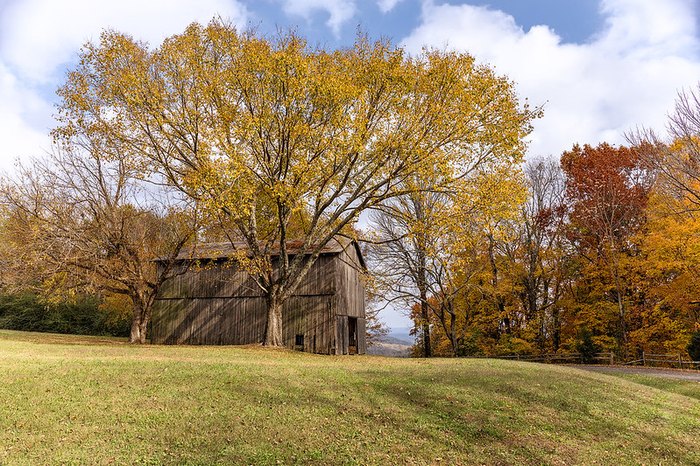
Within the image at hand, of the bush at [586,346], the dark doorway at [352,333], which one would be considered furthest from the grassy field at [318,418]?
the bush at [586,346]

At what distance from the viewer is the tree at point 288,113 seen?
2211cm

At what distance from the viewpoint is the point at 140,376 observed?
44.0 ft

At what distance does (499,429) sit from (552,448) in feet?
3.87

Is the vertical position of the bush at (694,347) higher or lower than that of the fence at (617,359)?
higher

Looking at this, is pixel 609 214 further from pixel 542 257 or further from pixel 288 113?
pixel 288 113

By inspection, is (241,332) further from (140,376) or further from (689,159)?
(689,159)

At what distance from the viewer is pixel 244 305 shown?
30.0 m

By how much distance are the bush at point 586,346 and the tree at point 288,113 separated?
19.5m

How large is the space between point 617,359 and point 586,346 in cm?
260

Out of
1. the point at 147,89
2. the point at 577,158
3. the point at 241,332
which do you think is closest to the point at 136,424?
the point at 147,89

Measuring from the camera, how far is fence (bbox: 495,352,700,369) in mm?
29289

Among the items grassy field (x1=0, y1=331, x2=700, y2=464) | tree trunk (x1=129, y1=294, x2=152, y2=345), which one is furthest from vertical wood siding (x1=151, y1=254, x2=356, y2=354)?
grassy field (x1=0, y1=331, x2=700, y2=464)

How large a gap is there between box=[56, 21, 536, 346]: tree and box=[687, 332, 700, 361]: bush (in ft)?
66.3

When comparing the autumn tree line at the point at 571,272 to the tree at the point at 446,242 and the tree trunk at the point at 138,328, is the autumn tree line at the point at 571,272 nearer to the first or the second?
the tree at the point at 446,242
